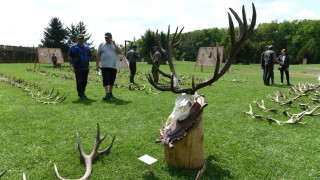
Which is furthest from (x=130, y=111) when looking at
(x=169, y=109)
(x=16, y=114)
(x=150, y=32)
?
(x=150, y=32)

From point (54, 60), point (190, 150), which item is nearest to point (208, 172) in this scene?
point (190, 150)

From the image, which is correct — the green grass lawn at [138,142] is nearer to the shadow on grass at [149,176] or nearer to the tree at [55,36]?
the shadow on grass at [149,176]

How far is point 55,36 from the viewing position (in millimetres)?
45438

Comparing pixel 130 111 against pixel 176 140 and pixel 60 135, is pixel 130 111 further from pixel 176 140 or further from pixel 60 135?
pixel 176 140

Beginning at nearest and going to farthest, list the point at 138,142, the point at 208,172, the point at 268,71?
the point at 208,172, the point at 138,142, the point at 268,71

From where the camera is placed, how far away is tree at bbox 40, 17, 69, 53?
45250 mm

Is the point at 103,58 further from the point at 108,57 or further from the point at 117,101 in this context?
the point at 117,101

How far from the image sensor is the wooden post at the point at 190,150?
13.4 ft

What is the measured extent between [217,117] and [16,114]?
16.5ft

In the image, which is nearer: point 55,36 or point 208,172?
point 208,172

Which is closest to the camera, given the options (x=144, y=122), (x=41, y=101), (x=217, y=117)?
(x=144, y=122)

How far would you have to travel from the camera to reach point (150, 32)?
5644cm

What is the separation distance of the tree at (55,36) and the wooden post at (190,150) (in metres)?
44.2

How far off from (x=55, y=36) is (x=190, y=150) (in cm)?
4515
